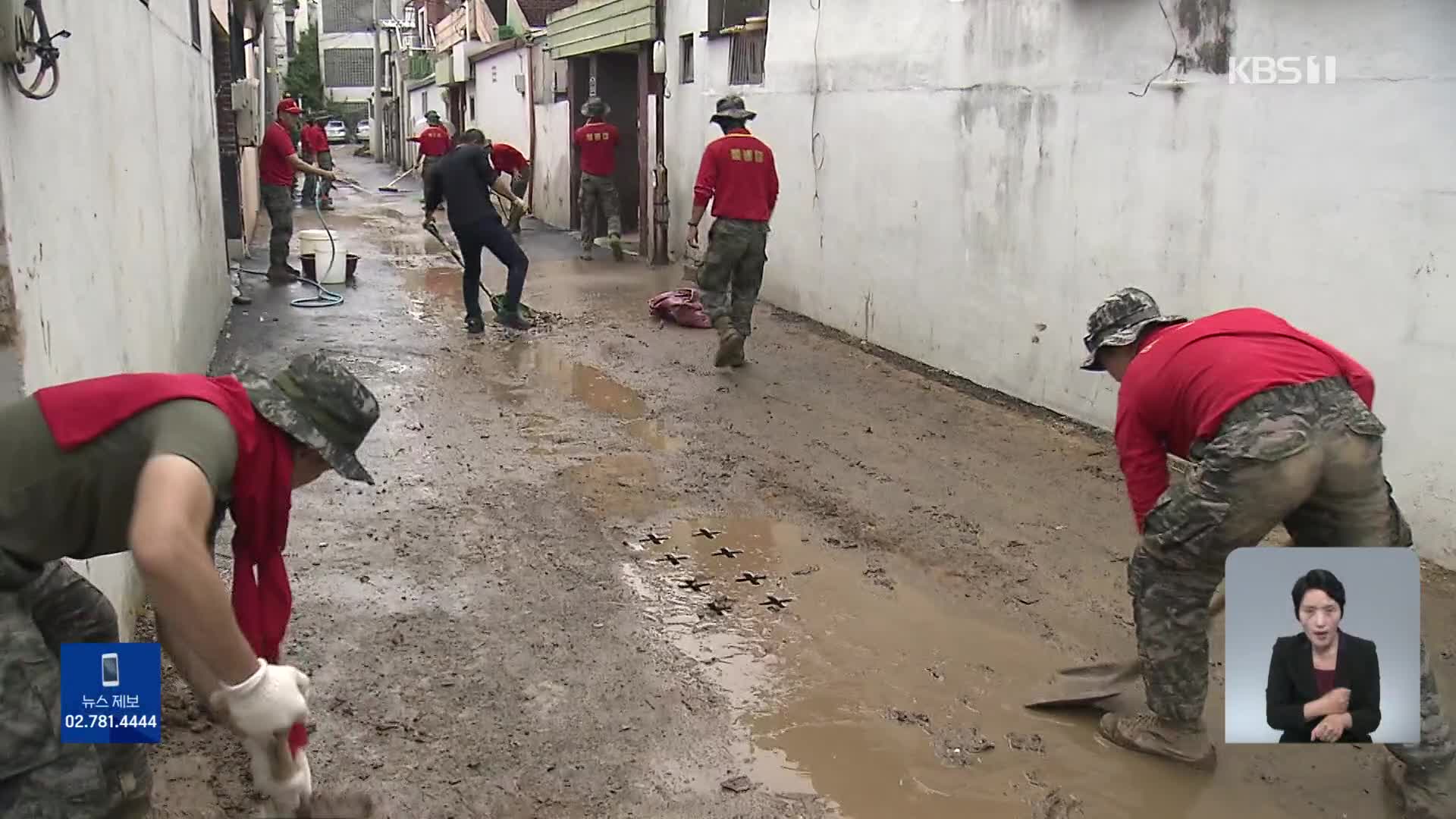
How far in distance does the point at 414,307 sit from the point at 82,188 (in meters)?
7.14

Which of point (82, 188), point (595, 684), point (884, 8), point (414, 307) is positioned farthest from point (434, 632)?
point (414, 307)

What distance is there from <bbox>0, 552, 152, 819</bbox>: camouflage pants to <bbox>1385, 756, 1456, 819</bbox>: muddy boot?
3.10 meters

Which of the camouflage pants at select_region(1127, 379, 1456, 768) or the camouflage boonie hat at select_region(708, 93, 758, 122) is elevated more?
the camouflage boonie hat at select_region(708, 93, 758, 122)

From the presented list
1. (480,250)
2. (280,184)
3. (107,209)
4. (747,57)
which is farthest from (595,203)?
(107,209)

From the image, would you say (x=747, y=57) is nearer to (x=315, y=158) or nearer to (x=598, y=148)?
(x=598, y=148)

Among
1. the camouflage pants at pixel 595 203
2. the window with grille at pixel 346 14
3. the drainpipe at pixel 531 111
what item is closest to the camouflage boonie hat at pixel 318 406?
the camouflage pants at pixel 595 203

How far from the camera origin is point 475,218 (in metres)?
9.38

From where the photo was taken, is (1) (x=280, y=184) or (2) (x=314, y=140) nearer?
(1) (x=280, y=184)

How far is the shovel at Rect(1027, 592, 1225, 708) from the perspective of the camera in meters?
3.72

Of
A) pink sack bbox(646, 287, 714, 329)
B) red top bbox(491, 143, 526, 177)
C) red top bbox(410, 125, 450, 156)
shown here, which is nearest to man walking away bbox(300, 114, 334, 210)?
red top bbox(410, 125, 450, 156)

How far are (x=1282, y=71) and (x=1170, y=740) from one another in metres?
3.25

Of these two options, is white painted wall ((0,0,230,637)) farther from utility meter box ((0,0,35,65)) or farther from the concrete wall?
the concrete wall

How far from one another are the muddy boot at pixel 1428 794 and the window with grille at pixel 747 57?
8.90m

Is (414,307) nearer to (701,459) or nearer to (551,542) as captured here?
(701,459)
